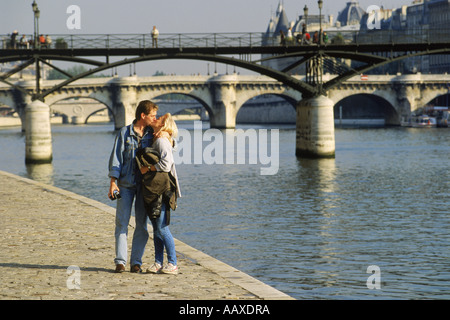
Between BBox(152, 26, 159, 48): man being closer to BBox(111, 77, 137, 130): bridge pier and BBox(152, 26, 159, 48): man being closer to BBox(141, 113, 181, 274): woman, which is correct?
BBox(141, 113, 181, 274): woman

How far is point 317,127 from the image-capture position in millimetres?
51688

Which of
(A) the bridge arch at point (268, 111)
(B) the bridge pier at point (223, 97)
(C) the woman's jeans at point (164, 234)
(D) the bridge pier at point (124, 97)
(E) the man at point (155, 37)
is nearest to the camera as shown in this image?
(C) the woman's jeans at point (164, 234)

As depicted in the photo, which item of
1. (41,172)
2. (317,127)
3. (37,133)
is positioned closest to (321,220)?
(41,172)

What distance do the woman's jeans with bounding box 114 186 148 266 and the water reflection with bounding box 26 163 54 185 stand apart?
27766 mm

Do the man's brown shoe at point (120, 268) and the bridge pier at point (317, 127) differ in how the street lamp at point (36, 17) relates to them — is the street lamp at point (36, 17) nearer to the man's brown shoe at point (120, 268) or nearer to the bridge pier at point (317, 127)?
the bridge pier at point (317, 127)

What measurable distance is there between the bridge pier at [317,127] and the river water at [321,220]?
1.08 m

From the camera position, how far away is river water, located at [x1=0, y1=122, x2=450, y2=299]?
1523cm

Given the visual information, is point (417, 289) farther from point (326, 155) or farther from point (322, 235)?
point (326, 155)

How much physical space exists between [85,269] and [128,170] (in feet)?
5.32

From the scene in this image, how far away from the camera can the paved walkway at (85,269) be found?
10.8m

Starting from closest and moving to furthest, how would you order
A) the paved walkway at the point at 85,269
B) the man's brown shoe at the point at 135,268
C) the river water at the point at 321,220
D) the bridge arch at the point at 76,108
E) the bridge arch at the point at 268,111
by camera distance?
the paved walkway at the point at 85,269
the man's brown shoe at the point at 135,268
the river water at the point at 321,220
the bridge arch at the point at 268,111
the bridge arch at the point at 76,108

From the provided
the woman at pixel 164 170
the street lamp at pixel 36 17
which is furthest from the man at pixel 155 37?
the woman at pixel 164 170

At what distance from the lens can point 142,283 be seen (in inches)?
452
